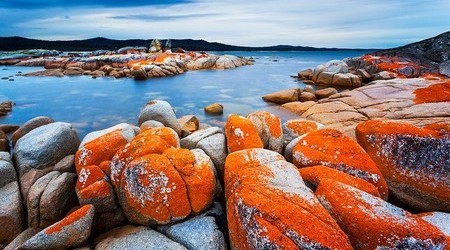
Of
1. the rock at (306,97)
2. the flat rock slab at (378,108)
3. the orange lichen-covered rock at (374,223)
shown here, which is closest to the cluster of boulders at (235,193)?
the orange lichen-covered rock at (374,223)

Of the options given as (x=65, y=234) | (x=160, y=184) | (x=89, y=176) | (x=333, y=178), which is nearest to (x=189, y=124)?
(x=89, y=176)

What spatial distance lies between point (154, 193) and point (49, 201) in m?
2.45

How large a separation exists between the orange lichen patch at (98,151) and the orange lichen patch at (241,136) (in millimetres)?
2707

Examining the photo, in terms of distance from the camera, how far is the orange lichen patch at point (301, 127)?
8800 mm

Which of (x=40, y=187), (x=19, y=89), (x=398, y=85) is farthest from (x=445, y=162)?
(x=19, y=89)

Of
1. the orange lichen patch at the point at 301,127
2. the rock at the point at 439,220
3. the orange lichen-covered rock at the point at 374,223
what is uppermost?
the orange lichen patch at the point at 301,127

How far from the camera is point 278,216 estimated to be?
411cm

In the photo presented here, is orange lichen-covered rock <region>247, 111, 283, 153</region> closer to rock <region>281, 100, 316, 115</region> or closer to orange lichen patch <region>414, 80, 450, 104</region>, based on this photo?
orange lichen patch <region>414, 80, 450, 104</region>

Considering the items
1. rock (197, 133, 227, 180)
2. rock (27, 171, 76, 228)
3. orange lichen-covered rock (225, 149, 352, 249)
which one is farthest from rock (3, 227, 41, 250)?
orange lichen-covered rock (225, 149, 352, 249)

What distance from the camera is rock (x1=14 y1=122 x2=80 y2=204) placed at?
7.24 metres

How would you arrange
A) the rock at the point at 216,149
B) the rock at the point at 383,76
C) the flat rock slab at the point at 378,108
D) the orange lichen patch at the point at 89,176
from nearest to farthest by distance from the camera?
the orange lichen patch at the point at 89,176 → the rock at the point at 216,149 → the flat rock slab at the point at 378,108 → the rock at the point at 383,76

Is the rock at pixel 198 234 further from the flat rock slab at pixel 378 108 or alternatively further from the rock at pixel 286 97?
the rock at pixel 286 97

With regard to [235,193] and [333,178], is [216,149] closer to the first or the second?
[235,193]

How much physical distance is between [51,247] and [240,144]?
439 cm
